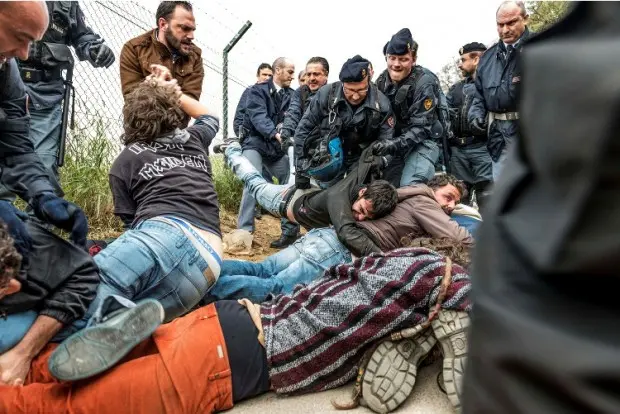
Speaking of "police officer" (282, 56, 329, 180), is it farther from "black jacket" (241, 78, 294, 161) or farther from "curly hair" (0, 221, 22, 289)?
"curly hair" (0, 221, 22, 289)

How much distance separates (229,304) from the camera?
75.3 inches

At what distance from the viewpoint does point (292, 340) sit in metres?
1.83

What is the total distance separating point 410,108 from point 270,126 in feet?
5.60

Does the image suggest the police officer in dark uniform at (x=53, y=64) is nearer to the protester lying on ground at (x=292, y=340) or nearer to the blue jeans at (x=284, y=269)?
the blue jeans at (x=284, y=269)

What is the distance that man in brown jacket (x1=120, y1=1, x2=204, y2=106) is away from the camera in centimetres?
332

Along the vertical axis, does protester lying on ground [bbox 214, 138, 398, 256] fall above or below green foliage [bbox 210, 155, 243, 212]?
above

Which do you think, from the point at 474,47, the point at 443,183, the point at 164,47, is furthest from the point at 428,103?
the point at 164,47

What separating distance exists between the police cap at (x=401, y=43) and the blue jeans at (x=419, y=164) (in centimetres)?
63

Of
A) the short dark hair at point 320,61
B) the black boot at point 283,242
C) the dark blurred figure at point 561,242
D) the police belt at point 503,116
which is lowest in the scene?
the black boot at point 283,242

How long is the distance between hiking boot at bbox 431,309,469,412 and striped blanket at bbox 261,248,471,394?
0.03 m

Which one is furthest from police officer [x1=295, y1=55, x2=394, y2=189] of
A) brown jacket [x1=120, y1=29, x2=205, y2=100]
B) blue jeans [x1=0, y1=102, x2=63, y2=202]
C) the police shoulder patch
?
blue jeans [x1=0, y1=102, x2=63, y2=202]

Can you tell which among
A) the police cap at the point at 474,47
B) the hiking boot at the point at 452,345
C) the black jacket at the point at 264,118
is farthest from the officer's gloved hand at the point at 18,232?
the police cap at the point at 474,47

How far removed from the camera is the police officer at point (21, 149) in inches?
78.3

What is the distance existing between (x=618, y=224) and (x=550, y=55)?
15 centimetres
